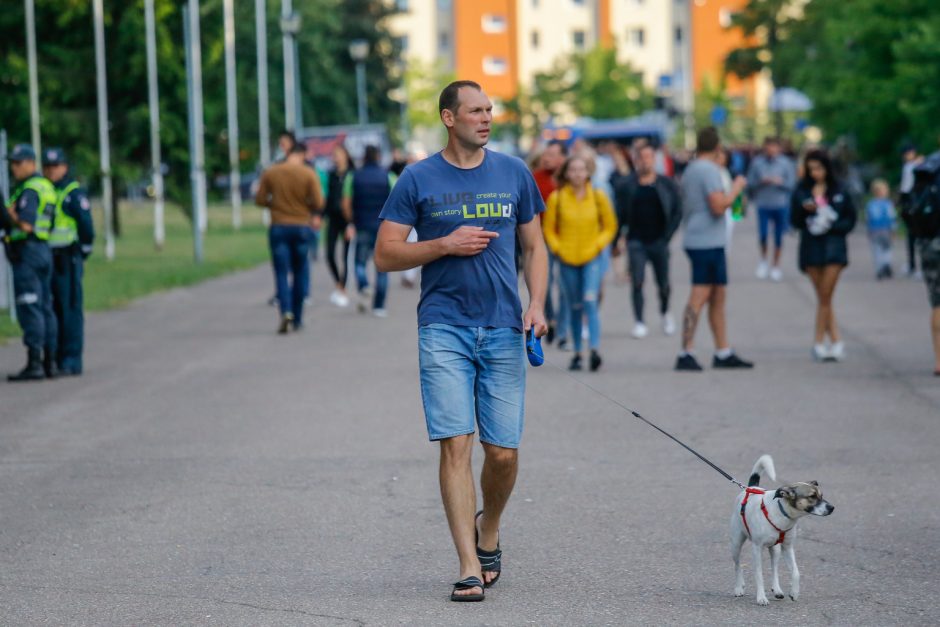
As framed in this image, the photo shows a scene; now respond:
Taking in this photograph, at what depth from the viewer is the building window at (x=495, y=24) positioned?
4594 inches

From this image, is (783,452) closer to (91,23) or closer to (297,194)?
(297,194)

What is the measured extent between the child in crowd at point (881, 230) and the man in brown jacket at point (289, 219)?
821 centimetres

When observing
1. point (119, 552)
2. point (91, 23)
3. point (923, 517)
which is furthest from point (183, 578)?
point (91, 23)

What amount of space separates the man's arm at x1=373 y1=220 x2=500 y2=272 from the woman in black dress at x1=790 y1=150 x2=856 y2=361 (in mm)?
7701

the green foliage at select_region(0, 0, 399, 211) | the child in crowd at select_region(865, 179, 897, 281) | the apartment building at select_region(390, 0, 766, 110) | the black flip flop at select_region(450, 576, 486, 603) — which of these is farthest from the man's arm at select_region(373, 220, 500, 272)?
the apartment building at select_region(390, 0, 766, 110)

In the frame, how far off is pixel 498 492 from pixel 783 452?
11.1 ft

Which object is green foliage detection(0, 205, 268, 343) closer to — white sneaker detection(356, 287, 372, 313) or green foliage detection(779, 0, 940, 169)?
white sneaker detection(356, 287, 372, 313)

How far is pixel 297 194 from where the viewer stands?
17.2 metres

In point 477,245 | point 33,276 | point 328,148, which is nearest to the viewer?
point 477,245

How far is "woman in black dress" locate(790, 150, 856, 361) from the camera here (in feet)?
44.3

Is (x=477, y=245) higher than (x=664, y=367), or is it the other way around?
(x=477, y=245)

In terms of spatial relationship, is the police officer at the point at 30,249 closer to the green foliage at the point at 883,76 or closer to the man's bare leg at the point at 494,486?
the man's bare leg at the point at 494,486

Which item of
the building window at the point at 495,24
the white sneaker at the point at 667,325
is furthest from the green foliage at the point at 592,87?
the white sneaker at the point at 667,325

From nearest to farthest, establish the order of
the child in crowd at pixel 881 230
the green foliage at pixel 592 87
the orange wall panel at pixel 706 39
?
the child in crowd at pixel 881 230 → the green foliage at pixel 592 87 → the orange wall panel at pixel 706 39
